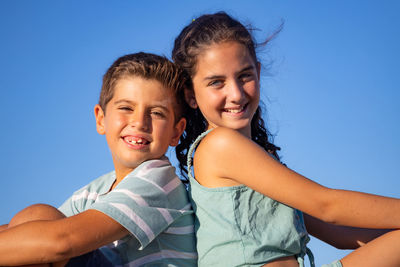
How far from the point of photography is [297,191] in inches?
91.0

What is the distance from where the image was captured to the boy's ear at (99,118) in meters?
3.03

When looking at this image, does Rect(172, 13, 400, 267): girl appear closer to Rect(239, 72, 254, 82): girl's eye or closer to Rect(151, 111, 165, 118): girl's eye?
Rect(151, 111, 165, 118): girl's eye

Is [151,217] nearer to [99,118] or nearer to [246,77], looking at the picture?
[99,118]

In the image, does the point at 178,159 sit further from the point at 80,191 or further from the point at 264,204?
the point at 264,204

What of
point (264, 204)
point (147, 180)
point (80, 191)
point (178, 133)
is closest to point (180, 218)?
point (147, 180)

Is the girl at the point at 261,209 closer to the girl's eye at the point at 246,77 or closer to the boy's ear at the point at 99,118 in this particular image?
the girl's eye at the point at 246,77

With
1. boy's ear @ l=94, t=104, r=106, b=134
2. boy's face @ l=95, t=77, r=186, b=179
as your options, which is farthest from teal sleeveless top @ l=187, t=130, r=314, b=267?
boy's ear @ l=94, t=104, r=106, b=134

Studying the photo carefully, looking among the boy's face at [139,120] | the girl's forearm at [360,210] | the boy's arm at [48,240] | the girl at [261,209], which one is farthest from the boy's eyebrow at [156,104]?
the girl's forearm at [360,210]

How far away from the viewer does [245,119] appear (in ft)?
10.1

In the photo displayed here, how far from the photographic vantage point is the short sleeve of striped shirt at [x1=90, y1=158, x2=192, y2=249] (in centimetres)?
218

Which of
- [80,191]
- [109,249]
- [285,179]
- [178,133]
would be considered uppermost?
[178,133]

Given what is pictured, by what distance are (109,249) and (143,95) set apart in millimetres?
893

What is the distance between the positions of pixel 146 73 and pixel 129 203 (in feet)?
2.91

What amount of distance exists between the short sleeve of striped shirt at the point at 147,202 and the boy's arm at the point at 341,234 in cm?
108
